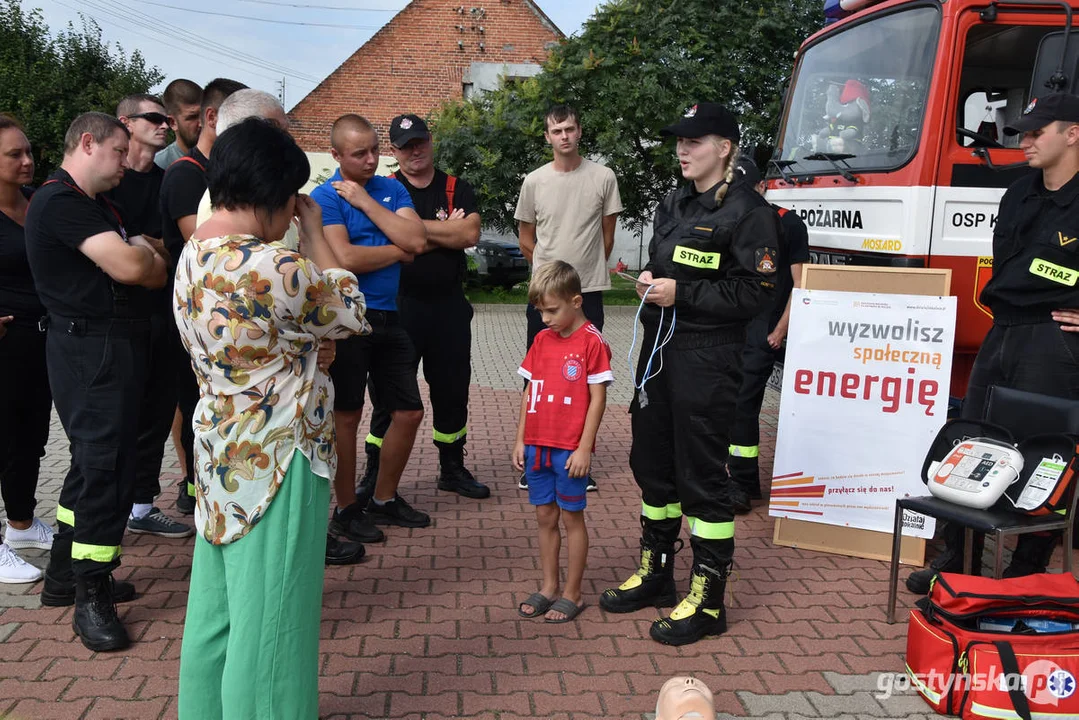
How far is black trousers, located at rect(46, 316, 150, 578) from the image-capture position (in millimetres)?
3590

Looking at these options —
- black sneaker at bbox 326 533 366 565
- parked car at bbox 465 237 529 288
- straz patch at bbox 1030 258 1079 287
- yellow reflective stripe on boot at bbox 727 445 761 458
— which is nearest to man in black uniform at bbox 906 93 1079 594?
straz patch at bbox 1030 258 1079 287

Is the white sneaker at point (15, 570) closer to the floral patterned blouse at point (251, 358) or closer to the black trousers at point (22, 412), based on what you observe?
the black trousers at point (22, 412)

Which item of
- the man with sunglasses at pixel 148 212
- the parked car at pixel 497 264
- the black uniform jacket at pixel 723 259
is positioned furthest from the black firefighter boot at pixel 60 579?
the parked car at pixel 497 264

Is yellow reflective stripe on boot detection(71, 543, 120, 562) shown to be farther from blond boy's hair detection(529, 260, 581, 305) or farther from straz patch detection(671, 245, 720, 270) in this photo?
straz patch detection(671, 245, 720, 270)

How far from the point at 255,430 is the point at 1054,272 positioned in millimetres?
3369

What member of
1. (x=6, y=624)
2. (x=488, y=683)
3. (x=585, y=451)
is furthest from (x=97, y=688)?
(x=585, y=451)

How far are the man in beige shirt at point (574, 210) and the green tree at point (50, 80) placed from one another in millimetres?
17160

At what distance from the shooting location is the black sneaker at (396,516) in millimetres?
5062

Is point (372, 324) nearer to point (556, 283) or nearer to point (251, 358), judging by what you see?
point (556, 283)

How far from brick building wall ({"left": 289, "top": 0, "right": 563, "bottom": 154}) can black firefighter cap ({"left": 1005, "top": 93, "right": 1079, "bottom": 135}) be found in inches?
892

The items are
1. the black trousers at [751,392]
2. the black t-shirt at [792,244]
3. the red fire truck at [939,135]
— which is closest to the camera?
the red fire truck at [939,135]

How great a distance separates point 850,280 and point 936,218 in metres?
0.55

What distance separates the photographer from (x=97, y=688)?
326cm

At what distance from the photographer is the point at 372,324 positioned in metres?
4.47
